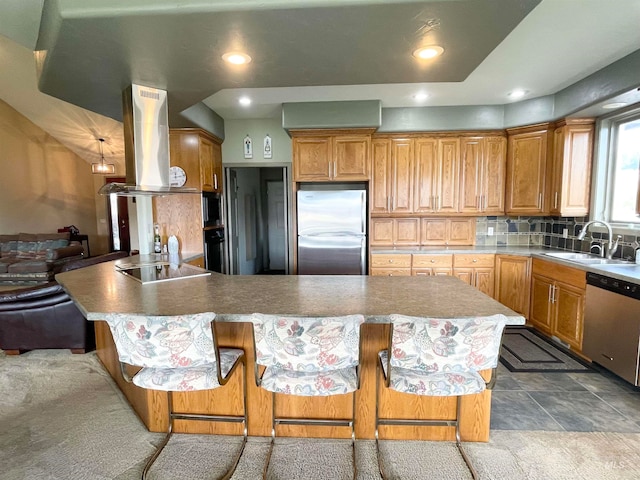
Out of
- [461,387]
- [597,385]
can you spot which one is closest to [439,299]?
[461,387]

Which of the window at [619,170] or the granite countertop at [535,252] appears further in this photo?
the window at [619,170]

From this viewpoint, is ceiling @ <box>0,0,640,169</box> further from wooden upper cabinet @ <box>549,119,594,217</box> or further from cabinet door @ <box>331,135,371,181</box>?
A: cabinet door @ <box>331,135,371,181</box>

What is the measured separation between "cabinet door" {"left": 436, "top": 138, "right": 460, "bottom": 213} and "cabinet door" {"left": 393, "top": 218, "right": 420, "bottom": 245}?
15.2 inches

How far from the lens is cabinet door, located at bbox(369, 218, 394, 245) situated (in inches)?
176

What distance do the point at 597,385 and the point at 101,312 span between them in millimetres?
3464

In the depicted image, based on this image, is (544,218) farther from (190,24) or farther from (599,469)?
(190,24)

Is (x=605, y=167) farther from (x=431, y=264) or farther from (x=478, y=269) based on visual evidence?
(x=431, y=264)

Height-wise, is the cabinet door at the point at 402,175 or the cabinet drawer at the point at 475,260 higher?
the cabinet door at the point at 402,175

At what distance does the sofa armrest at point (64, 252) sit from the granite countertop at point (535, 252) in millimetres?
5909

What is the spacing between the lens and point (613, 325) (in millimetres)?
2590

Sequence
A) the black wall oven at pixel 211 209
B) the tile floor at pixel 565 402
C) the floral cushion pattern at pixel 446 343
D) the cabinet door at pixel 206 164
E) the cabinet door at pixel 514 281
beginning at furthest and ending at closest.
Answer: the black wall oven at pixel 211 209 < the cabinet door at pixel 206 164 < the cabinet door at pixel 514 281 < the tile floor at pixel 565 402 < the floral cushion pattern at pixel 446 343

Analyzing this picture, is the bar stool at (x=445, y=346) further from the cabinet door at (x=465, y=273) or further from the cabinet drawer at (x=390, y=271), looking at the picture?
the cabinet door at (x=465, y=273)

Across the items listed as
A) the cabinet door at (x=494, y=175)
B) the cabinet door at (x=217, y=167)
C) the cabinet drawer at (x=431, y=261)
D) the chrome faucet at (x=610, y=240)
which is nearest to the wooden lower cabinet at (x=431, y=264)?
the cabinet drawer at (x=431, y=261)

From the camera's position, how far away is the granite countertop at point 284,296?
1.71m
